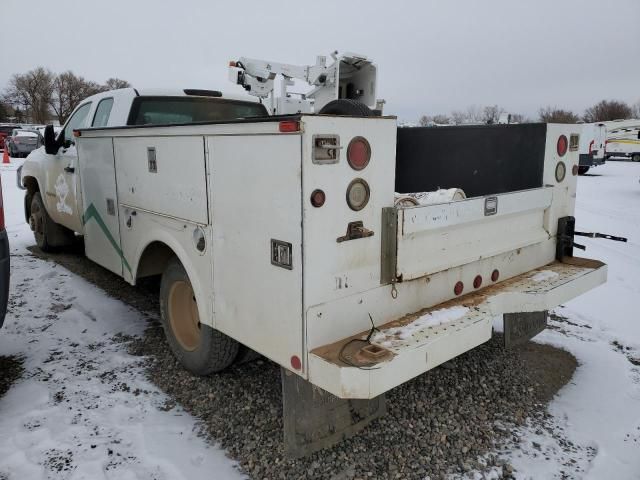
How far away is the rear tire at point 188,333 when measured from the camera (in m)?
3.41

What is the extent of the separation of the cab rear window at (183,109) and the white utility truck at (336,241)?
51cm

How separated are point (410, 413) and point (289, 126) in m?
1.98

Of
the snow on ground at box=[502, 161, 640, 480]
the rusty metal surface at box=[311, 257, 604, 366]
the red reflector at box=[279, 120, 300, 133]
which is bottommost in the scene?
the snow on ground at box=[502, 161, 640, 480]

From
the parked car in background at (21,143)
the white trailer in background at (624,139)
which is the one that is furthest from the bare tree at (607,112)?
the parked car in background at (21,143)

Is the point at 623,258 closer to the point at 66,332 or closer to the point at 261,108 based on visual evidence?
the point at 261,108

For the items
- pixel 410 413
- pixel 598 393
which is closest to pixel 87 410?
pixel 410 413

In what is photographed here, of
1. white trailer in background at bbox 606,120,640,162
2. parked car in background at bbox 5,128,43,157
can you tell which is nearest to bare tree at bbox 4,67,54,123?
parked car in background at bbox 5,128,43,157

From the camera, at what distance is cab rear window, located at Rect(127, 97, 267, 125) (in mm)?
4777

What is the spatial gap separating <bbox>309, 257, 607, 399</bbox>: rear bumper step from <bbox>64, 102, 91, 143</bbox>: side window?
4391mm

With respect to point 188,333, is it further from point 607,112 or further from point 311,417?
point 607,112

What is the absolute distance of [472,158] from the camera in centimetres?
387

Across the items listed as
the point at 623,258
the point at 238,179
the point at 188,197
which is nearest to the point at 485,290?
the point at 238,179

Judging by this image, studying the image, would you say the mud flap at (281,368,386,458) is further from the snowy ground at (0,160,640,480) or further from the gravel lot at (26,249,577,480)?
the snowy ground at (0,160,640,480)

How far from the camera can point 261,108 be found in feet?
18.4
